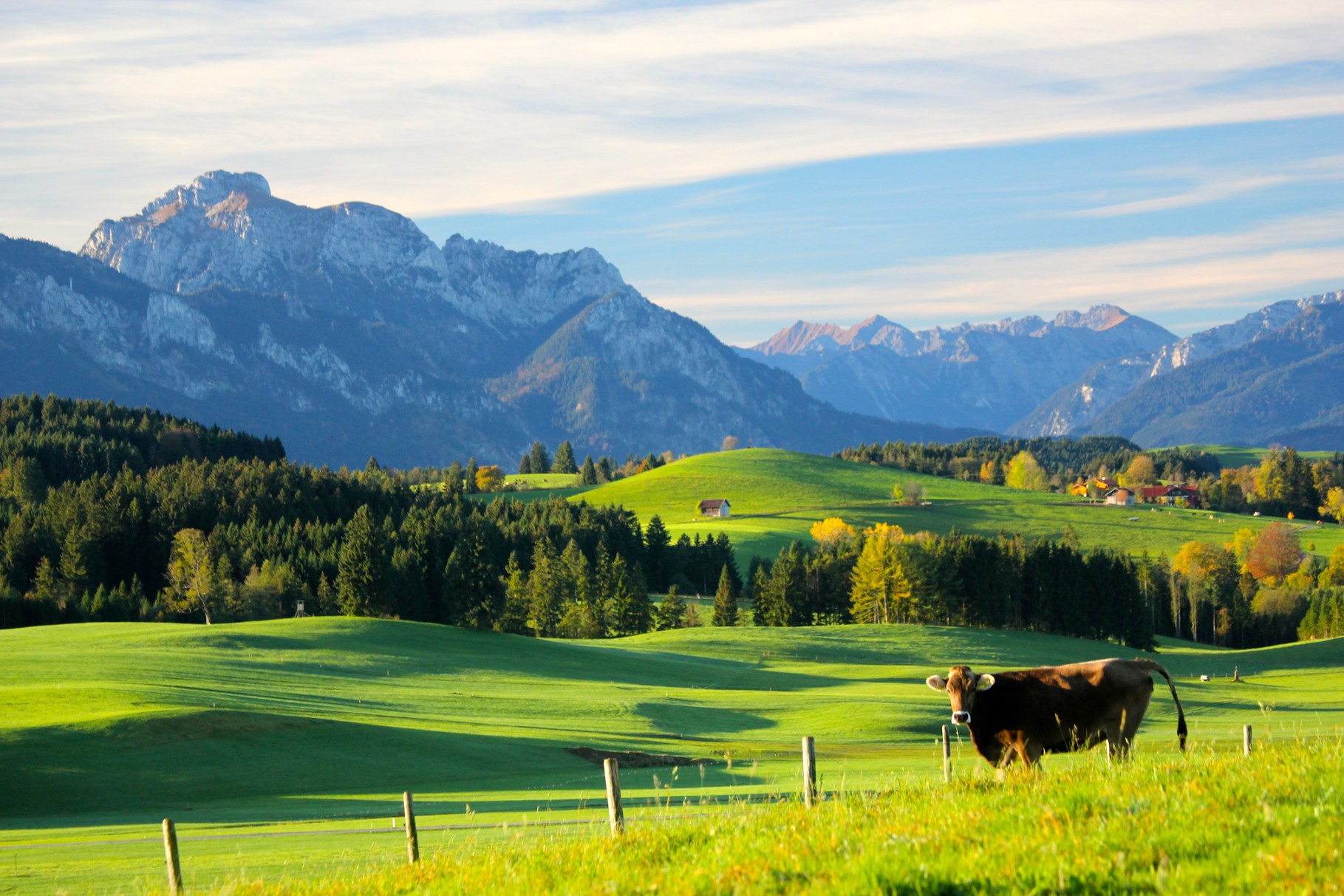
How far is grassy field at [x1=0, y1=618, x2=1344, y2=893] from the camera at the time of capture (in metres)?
23.2

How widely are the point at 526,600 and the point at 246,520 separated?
40373 millimetres

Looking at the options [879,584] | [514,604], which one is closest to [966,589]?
[879,584]

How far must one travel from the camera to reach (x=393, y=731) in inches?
1624

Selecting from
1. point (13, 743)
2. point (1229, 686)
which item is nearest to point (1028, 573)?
point (1229, 686)

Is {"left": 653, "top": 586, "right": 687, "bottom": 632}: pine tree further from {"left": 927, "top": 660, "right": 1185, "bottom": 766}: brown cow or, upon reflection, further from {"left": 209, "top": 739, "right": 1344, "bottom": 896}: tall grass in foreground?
{"left": 209, "top": 739, "right": 1344, "bottom": 896}: tall grass in foreground

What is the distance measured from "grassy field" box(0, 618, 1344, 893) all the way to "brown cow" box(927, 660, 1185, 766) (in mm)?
1094

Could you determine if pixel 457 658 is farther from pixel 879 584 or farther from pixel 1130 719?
pixel 1130 719

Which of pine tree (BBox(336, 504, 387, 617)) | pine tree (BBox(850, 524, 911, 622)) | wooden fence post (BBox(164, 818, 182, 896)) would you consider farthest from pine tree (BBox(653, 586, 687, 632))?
wooden fence post (BBox(164, 818, 182, 896))

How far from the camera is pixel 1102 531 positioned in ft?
581

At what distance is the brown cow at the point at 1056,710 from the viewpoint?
1716 cm

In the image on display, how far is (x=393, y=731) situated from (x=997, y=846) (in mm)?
35177

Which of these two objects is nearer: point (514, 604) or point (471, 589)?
point (514, 604)

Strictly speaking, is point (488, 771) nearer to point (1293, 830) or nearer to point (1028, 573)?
point (1293, 830)

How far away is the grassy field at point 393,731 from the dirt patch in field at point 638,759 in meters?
0.73
